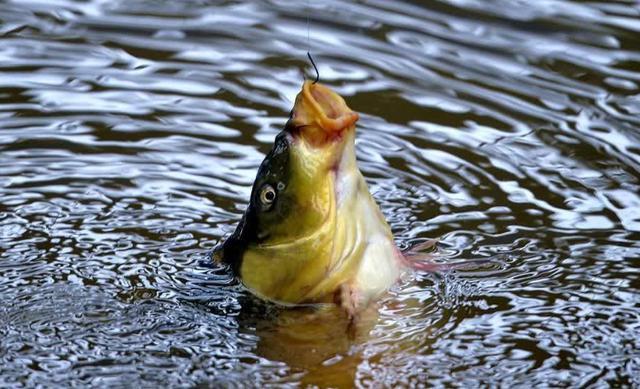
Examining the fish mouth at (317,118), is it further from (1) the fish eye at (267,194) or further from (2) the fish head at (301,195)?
(1) the fish eye at (267,194)

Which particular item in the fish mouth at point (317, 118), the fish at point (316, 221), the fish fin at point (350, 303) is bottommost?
the fish fin at point (350, 303)

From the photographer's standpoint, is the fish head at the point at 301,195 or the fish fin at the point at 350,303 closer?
the fish head at the point at 301,195

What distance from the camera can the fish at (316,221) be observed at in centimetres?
452

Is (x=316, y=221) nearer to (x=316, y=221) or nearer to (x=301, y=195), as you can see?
(x=316, y=221)

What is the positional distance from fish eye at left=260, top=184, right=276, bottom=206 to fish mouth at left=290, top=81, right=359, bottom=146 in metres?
0.21

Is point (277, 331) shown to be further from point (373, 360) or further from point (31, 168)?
point (31, 168)

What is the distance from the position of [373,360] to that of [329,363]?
0.15 meters

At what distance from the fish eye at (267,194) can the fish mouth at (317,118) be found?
21 cm

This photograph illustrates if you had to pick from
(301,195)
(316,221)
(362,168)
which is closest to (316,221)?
(316,221)

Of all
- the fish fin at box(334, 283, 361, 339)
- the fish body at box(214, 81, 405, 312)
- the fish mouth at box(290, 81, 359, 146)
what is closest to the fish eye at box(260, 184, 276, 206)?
the fish body at box(214, 81, 405, 312)

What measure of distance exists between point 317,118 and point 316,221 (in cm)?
36

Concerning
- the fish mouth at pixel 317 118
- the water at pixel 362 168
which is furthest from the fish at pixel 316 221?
the water at pixel 362 168

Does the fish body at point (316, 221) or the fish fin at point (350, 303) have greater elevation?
the fish body at point (316, 221)

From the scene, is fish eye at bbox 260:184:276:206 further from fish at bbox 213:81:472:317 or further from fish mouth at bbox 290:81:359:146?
fish mouth at bbox 290:81:359:146
